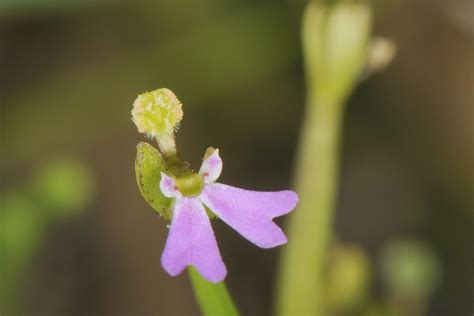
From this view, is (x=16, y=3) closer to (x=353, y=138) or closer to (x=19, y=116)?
(x=19, y=116)

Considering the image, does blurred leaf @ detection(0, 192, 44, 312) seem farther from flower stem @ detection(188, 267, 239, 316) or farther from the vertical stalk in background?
flower stem @ detection(188, 267, 239, 316)

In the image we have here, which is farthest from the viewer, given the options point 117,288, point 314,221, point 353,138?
point 353,138

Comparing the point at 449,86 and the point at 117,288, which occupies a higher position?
the point at 449,86

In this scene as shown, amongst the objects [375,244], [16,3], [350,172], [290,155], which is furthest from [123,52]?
[375,244]

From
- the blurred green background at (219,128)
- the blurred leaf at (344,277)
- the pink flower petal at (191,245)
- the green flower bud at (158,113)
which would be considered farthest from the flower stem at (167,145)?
the blurred green background at (219,128)

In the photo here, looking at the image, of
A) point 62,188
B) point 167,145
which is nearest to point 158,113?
point 167,145
